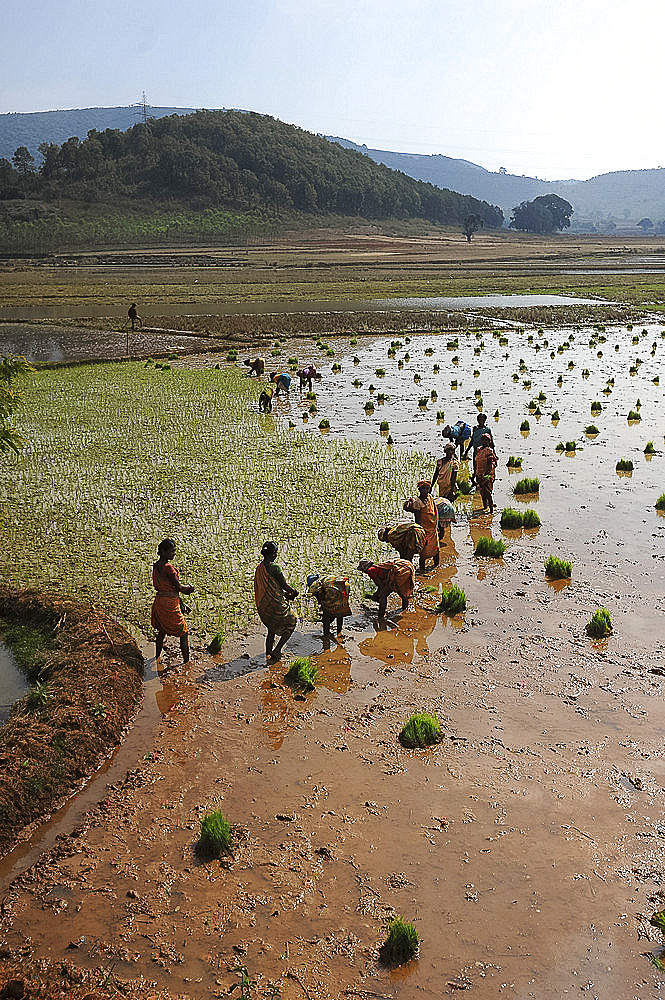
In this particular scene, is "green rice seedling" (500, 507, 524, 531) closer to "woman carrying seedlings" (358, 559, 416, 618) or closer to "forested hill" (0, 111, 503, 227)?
"woman carrying seedlings" (358, 559, 416, 618)

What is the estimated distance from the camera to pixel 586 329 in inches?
1481

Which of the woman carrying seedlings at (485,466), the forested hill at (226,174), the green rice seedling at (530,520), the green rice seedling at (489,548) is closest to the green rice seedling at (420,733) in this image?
the green rice seedling at (489,548)

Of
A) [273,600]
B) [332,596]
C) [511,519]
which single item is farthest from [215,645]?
[511,519]

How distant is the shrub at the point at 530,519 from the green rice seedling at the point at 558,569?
73.6 inches

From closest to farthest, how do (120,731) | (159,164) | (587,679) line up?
(120,731) → (587,679) → (159,164)

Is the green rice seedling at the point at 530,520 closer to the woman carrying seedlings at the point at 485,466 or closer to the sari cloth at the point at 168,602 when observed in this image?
the woman carrying seedlings at the point at 485,466

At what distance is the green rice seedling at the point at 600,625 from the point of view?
29.0 feet

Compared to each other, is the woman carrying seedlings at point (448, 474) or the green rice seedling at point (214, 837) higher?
the woman carrying seedlings at point (448, 474)

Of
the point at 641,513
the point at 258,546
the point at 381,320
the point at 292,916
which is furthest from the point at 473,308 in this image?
the point at 292,916

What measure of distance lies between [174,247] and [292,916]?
10980 centimetres

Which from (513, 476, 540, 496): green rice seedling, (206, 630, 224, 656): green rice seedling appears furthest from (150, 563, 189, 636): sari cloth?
(513, 476, 540, 496): green rice seedling

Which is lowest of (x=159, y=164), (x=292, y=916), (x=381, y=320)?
(x=292, y=916)

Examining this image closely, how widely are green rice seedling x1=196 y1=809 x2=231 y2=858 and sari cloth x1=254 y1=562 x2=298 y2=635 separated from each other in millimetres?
2815

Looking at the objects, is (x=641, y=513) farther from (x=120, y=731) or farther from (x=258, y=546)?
(x=120, y=731)
